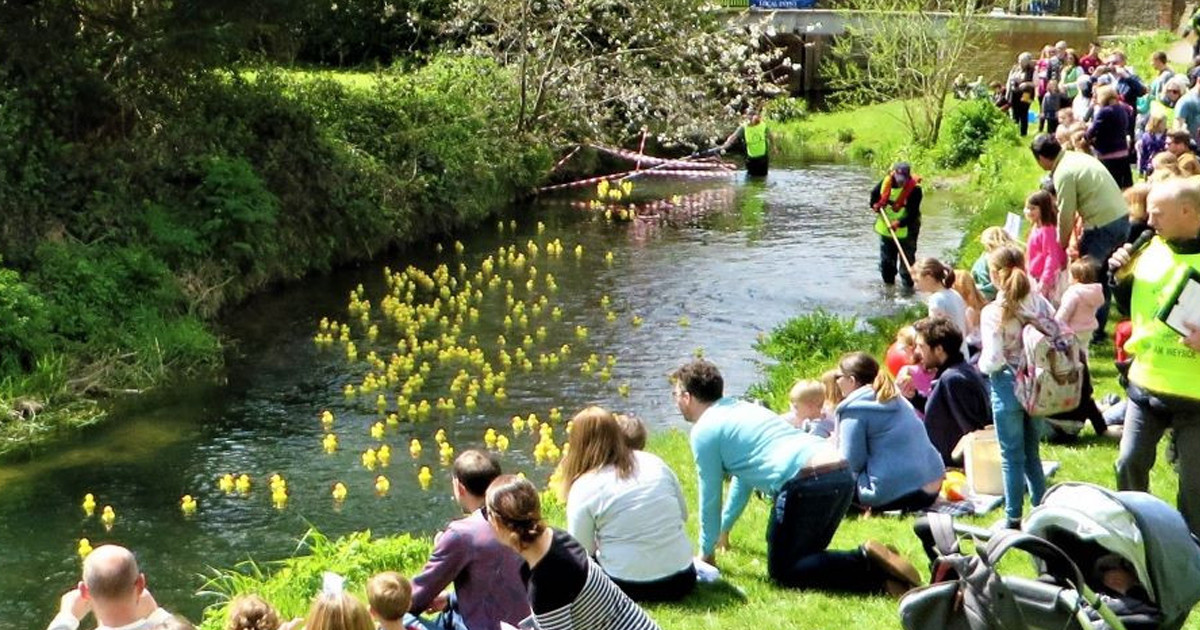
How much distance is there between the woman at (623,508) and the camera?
7.41m

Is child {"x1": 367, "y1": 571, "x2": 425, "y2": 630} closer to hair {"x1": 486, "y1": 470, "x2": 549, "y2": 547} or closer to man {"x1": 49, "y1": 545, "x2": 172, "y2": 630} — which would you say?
hair {"x1": 486, "y1": 470, "x2": 549, "y2": 547}

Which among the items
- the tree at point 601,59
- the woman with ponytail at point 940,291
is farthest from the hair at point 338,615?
the tree at point 601,59

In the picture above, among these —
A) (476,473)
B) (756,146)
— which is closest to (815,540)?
(476,473)

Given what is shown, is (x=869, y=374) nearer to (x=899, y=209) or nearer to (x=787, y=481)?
(x=787, y=481)

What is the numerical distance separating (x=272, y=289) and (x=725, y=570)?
→ 553 inches

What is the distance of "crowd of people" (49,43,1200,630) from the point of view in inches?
245

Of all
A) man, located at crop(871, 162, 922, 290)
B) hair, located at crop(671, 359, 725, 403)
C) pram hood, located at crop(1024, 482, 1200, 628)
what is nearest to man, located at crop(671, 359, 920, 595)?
hair, located at crop(671, 359, 725, 403)

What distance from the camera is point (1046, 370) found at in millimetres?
8195

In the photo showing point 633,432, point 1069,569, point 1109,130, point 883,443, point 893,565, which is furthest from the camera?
point 1109,130

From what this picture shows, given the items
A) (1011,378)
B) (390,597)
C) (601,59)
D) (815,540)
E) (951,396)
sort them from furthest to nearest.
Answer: (601,59)
(951,396)
(1011,378)
(815,540)
(390,597)

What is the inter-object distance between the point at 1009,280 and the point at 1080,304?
2778 mm

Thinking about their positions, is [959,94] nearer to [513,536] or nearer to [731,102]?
[731,102]

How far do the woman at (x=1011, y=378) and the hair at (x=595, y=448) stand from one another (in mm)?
2163

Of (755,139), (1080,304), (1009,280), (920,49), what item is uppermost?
(1009,280)
